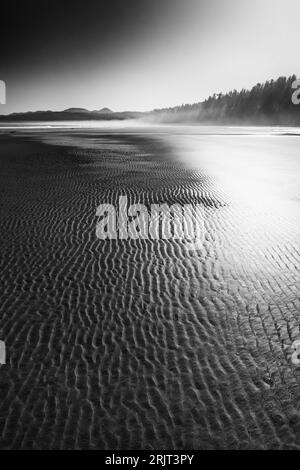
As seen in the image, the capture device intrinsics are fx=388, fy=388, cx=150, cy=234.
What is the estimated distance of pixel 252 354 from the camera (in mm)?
4652

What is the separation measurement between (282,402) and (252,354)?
810 millimetres

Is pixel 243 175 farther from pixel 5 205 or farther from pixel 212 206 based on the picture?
pixel 5 205

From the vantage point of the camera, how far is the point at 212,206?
11578 millimetres

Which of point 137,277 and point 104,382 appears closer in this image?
point 104,382

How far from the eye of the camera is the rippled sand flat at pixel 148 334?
143 inches

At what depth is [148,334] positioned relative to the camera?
201 inches

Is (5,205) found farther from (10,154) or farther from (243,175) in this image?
(10,154)

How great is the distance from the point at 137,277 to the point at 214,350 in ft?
7.89

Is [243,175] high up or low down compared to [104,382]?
up

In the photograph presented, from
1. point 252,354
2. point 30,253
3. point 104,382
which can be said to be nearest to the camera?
point 104,382

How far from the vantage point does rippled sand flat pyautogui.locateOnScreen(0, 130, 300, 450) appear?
11.9 feet
